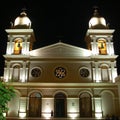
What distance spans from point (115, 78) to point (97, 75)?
2155 mm

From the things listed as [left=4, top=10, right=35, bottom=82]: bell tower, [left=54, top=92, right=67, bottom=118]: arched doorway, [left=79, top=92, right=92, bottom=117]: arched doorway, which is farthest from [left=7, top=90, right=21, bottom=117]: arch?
[left=79, top=92, right=92, bottom=117]: arched doorway

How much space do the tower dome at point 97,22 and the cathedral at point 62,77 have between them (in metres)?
0.34

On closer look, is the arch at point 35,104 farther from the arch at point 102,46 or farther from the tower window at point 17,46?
the arch at point 102,46

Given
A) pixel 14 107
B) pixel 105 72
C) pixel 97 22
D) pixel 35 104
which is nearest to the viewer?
pixel 14 107

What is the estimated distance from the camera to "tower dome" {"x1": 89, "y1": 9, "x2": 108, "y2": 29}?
1268 inches

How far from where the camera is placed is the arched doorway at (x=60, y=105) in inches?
1112

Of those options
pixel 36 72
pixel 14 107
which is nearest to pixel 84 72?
pixel 36 72

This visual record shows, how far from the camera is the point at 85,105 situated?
28.6 m

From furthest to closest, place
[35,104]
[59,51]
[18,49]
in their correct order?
1. [18,49]
2. [59,51]
3. [35,104]

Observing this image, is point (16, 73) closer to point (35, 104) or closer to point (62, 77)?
point (35, 104)

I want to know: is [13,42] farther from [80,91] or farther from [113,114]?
[113,114]

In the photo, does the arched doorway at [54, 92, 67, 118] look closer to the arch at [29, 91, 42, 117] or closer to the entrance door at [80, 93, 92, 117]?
the arch at [29, 91, 42, 117]

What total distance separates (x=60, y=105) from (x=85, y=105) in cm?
294

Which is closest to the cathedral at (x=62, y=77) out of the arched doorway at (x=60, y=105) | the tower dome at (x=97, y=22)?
the arched doorway at (x=60, y=105)
